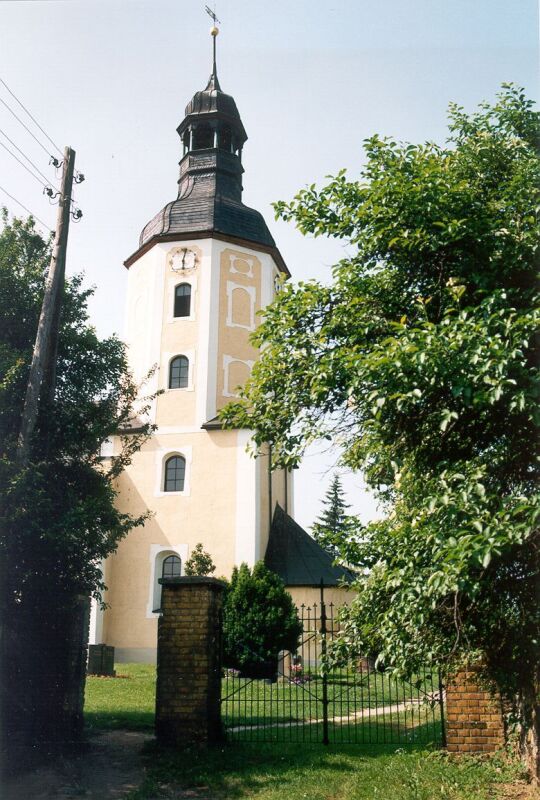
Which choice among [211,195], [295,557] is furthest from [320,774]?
[211,195]

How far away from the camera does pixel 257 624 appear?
19141 mm

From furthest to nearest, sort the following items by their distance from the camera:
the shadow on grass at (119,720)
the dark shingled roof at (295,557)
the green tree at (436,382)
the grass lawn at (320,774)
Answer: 1. the dark shingled roof at (295,557)
2. the shadow on grass at (119,720)
3. the grass lawn at (320,774)
4. the green tree at (436,382)

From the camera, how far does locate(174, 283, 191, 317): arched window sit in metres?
26.0

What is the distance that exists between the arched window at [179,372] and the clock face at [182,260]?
3308 mm

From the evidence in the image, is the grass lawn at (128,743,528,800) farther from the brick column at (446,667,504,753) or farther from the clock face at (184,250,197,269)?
the clock face at (184,250,197,269)

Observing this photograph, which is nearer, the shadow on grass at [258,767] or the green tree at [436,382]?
the green tree at [436,382]

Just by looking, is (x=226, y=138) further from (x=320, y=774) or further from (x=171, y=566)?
(x=320, y=774)

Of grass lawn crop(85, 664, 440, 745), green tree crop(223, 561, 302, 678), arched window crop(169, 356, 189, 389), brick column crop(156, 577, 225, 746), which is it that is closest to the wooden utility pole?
brick column crop(156, 577, 225, 746)

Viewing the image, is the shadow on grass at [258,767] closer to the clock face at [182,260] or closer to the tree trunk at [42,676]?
the tree trunk at [42,676]

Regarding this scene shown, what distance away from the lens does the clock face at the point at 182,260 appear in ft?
85.5

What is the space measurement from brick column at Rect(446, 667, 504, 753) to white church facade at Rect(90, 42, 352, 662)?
14.9 m

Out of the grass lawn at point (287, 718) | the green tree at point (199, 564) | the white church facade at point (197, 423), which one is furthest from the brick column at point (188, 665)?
the white church facade at point (197, 423)

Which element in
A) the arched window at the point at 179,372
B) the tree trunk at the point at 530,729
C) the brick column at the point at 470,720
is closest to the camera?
the tree trunk at the point at 530,729

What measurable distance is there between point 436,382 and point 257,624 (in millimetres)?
14649
